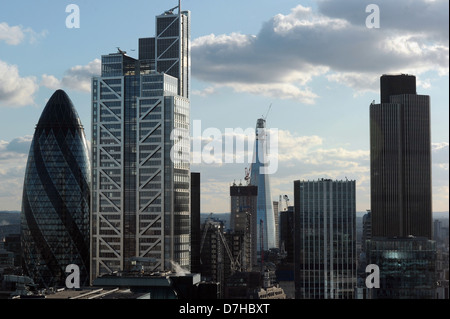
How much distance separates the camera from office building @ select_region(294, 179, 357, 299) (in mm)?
176250

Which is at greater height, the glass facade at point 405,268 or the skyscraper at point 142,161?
the skyscraper at point 142,161

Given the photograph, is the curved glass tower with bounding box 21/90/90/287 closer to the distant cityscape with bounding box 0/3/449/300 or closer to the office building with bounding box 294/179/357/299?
the distant cityscape with bounding box 0/3/449/300

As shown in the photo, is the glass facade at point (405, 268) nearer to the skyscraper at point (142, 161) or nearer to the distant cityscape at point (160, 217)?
the distant cityscape at point (160, 217)

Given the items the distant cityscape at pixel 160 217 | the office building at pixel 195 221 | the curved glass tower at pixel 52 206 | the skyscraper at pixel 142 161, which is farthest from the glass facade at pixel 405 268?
the curved glass tower at pixel 52 206

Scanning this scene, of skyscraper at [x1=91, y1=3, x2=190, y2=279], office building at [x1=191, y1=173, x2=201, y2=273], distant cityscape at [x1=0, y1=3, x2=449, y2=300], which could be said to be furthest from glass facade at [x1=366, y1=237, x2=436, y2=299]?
office building at [x1=191, y1=173, x2=201, y2=273]

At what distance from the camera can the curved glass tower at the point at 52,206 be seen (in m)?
192

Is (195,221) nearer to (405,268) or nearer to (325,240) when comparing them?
(325,240)

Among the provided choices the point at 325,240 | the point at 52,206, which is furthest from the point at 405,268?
the point at 52,206

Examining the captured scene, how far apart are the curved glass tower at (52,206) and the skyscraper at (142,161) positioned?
92.4 ft

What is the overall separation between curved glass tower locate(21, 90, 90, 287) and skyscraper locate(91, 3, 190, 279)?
28163 millimetres

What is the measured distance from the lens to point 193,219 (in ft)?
610
